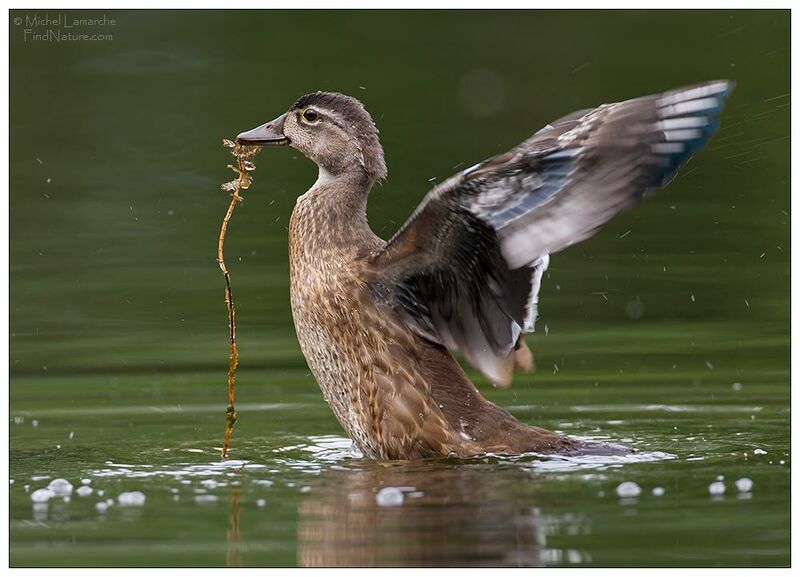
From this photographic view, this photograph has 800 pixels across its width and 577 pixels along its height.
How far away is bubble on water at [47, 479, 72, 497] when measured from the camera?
279 inches

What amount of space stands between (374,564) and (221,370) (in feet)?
13.7

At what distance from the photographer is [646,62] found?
15516 millimetres

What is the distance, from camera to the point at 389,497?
6871 millimetres

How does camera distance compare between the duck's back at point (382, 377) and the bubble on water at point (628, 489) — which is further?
the duck's back at point (382, 377)

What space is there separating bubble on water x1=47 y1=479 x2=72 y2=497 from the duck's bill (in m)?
2.41

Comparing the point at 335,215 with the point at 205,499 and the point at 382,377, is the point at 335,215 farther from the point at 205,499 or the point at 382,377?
the point at 205,499

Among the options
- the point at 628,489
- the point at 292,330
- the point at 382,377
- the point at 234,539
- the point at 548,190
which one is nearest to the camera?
the point at 234,539

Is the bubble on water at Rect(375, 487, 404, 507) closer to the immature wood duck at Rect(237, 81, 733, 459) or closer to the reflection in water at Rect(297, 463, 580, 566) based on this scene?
the reflection in water at Rect(297, 463, 580, 566)

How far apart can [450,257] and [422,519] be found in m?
1.56

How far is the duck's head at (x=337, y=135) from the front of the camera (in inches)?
340

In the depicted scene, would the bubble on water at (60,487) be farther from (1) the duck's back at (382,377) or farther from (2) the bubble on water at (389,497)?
(1) the duck's back at (382,377)

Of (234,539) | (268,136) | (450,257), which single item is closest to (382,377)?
(450,257)

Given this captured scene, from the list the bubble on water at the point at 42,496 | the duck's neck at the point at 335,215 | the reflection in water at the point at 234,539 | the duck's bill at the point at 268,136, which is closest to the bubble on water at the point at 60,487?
the bubble on water at the point at 42,496

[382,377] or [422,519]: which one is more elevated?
[382,377]
